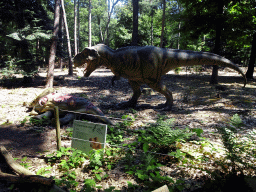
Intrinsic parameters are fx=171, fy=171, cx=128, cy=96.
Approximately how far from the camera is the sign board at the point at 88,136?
9.95ft

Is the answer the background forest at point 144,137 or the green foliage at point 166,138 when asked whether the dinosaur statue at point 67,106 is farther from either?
the green foliage at point 166,138

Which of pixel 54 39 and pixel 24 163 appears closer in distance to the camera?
pixel 24 163

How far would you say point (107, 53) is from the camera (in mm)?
4840

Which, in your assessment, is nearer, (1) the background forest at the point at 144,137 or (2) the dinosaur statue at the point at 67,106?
(1) the background forest at the point at 144,137

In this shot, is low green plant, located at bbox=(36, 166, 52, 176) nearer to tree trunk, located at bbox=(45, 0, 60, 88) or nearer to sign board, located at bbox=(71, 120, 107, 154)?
sign board, located at bbox=(71, 120, 107, 154)

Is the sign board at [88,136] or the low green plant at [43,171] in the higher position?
the sign board at [88,136]

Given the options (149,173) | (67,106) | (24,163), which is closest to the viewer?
(149,173)

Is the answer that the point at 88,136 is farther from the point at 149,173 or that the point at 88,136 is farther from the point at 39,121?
the point at 39,121

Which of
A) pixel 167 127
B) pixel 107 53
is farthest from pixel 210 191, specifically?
pixel 107 53

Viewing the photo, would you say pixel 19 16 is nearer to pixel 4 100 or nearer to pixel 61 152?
pixel 4 100

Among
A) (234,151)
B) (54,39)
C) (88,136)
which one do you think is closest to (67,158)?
(88,136)

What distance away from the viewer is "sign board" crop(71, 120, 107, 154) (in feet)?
9.95

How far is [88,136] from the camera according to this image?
3.13m

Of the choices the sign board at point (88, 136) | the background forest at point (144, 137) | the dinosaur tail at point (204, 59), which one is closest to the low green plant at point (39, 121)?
the background forest at point (144, 137)
